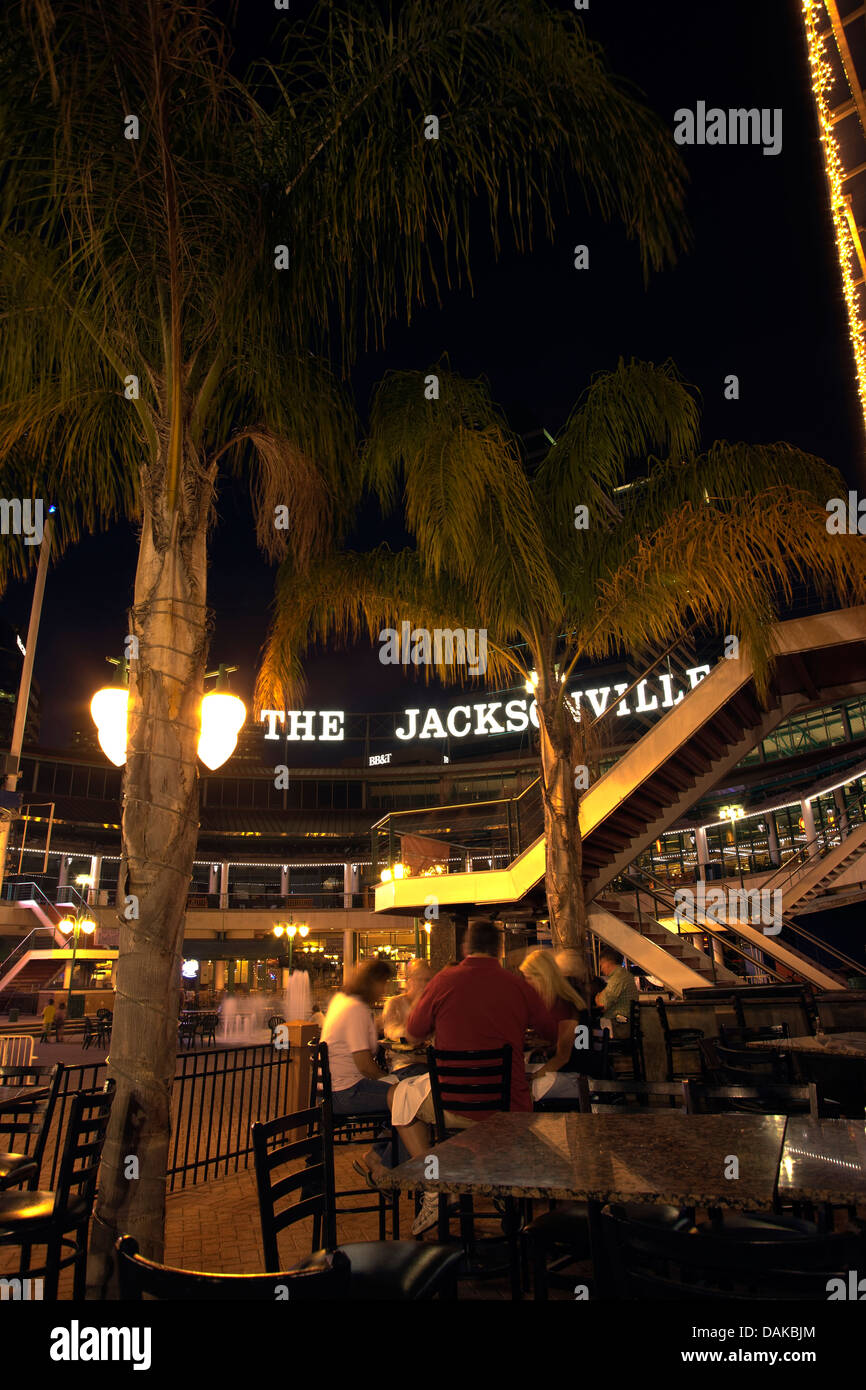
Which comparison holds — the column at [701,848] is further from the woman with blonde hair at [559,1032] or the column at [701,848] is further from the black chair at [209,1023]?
the woman with blonde hair at [559,1032]

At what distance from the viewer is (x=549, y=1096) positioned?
18.7ft

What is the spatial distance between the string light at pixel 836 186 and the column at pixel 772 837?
2396cm

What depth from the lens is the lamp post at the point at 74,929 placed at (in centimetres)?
2707

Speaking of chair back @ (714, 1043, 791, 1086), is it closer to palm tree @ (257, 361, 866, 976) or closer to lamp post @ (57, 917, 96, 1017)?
palm tree @ (257, 361, 866, 976)

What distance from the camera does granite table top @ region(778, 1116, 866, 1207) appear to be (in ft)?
7.16

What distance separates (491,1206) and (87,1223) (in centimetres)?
308

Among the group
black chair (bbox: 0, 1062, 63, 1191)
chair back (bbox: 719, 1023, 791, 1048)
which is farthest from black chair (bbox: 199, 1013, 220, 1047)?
black chair (bbox: 0, 1062, 63, 1191)

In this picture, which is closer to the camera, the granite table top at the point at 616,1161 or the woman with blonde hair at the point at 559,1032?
the granite table top at the point at 616,1161

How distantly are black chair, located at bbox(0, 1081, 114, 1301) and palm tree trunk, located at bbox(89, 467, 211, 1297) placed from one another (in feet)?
0.46

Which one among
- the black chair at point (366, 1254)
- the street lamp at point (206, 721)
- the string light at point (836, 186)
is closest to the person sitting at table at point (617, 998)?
the street lamp at point (206, 721)

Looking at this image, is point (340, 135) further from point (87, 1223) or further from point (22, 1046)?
point (22, 1046)

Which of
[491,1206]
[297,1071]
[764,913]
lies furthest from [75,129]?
[764,913]

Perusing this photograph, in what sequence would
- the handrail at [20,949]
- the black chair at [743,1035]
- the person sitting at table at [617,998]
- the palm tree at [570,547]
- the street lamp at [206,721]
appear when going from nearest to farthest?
the street lamp at [206,721], the black chair at [743,1035], the palm tree at [570,547], the person sitting at table at [617,998], the handrail at [20,949]

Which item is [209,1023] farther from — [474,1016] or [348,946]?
[474,1016]
